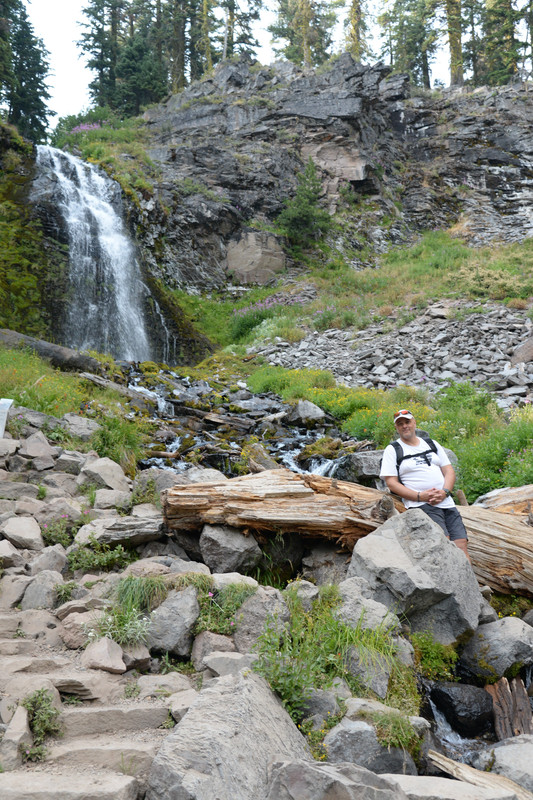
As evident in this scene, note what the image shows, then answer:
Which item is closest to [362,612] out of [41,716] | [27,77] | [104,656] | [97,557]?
[104,656]

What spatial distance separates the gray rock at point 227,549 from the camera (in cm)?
559

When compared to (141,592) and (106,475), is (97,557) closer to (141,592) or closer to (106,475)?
(141,592)

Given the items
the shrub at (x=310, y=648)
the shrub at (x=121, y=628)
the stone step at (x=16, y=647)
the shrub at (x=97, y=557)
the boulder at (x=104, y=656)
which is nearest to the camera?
the shrub at (x=310, y=648)

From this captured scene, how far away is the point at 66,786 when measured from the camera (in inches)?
104

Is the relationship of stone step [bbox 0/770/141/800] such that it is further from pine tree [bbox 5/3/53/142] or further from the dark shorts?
pine tree [bbox 5/3/53/142]

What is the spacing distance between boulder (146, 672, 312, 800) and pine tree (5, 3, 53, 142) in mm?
35475

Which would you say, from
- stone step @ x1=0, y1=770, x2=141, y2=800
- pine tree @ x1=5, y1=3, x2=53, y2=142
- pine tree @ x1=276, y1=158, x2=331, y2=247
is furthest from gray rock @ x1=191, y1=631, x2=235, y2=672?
pine tree @ x1=5, y1=3, x2=53, y2=142

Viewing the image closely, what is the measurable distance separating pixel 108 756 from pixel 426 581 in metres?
2.88

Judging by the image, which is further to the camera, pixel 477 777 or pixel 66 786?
pixel 477 777

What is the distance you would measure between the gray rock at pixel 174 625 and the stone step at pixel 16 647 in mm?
888

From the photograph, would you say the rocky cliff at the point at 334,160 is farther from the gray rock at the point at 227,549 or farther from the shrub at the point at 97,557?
the gray rock at the point at 227,549

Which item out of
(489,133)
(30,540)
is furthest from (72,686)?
(489,133)

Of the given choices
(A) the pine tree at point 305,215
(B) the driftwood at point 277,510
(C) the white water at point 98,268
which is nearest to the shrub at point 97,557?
(B) the driftwood at point 277,510

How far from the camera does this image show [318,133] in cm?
3120
